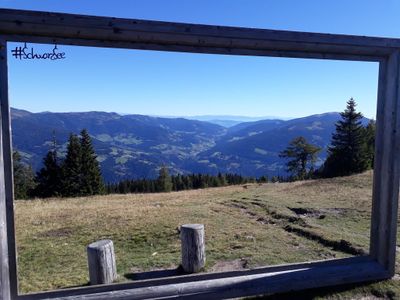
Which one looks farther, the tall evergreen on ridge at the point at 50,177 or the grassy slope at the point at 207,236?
the tall evergreen on ridge at the point at 50,177

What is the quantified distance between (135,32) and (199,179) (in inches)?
3069

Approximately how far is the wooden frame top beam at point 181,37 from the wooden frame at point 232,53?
0.04 feet

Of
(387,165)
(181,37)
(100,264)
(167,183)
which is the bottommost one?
(167,183)

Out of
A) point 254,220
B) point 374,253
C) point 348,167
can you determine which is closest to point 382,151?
A: point 374,253

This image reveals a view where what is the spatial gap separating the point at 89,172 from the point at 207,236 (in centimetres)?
4655

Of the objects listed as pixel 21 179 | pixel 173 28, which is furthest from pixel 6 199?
pixel 21 179

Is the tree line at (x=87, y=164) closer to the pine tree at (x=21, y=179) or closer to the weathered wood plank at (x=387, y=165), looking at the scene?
the pine tree at (x=21, y=179)

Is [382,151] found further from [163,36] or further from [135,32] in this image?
[135,32]

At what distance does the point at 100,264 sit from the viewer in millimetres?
7035

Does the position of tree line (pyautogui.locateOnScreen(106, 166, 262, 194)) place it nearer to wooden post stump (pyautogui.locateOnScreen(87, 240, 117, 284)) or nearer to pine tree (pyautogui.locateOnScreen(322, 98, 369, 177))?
pine tree (pyautogui.locateOnScreen(322, 98, 369, 177))

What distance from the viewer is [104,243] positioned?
7270 millimetres

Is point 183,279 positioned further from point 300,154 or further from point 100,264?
point 300,154

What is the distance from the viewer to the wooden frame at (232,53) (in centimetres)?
502

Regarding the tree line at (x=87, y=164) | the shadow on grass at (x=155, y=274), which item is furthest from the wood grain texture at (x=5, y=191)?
the tree line at (x=87, y=164)
